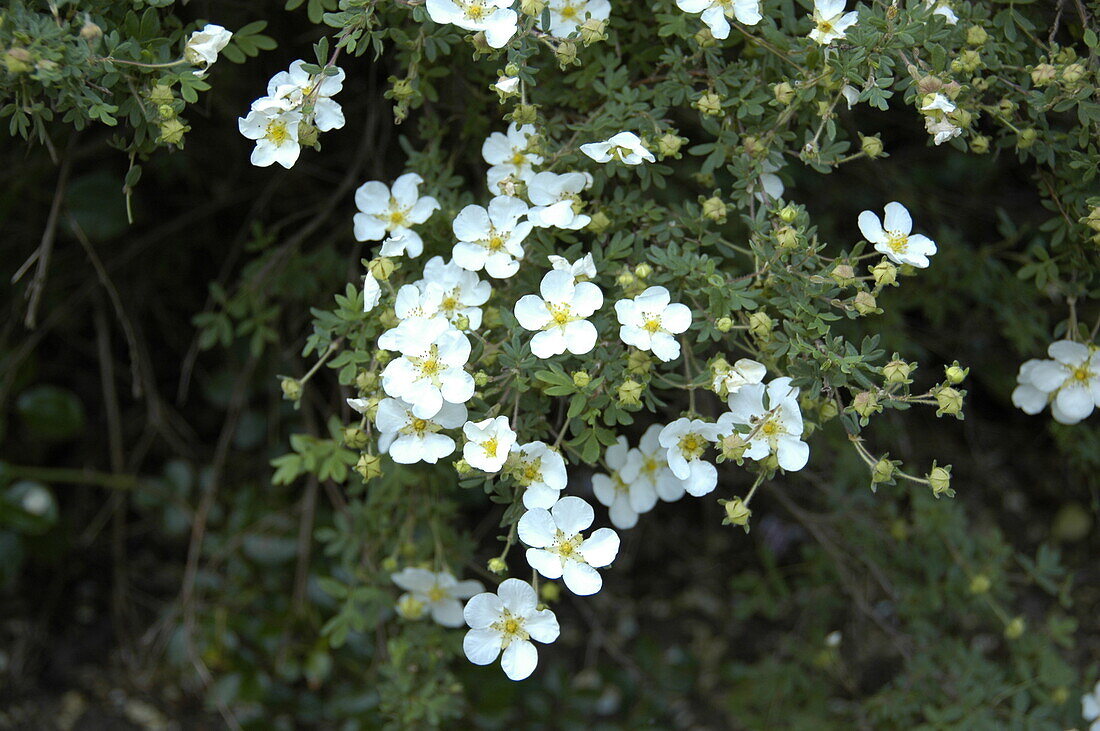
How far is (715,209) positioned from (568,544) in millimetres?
530

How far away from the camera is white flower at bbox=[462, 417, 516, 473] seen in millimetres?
1218

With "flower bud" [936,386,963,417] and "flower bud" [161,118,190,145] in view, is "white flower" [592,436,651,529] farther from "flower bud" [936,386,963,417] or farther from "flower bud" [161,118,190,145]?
"flower bud" [161,118,190,145]

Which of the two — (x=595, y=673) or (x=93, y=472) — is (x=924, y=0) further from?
(x=93, y=472)

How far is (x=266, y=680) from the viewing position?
221cm

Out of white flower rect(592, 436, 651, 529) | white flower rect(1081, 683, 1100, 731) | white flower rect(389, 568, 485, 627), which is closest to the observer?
white flower rect(592, 436, 651, 529)

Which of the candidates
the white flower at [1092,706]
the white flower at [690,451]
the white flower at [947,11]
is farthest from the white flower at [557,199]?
the white flower at [1092,706]

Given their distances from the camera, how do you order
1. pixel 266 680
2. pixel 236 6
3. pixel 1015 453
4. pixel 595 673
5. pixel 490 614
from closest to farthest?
pixel 490 614
pixel 236 6
pixel 266 680
pixel 595 673
pixel 1015 453

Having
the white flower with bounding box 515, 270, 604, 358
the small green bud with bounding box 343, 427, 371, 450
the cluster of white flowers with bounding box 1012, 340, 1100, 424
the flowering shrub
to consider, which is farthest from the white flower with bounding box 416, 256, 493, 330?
the cluster of white flowers with bounding box 1012, 340, 1100, 424

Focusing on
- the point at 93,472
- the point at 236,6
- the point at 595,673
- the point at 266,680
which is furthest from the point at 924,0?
the point at 93,472

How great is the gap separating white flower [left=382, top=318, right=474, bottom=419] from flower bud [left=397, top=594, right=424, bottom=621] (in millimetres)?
462

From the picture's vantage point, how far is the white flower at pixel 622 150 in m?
1.33

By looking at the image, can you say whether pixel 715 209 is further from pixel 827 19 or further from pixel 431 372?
pixel 431 372

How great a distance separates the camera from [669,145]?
1.37 metres

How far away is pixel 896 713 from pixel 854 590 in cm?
25
